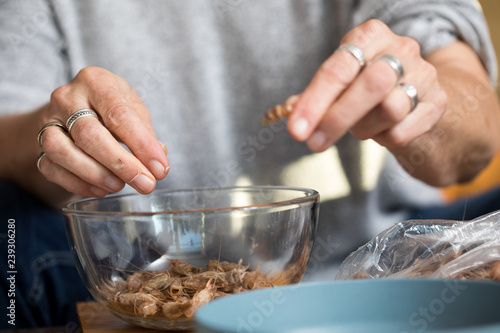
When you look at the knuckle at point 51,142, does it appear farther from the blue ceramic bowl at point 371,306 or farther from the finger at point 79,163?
the blue ceramic bowl at point 371,306

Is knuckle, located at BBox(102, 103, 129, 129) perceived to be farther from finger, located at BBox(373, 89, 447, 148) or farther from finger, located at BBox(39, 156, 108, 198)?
finger, located at BBox(373, 89, 447, 148)

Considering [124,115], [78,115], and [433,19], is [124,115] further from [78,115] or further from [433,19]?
[433,19]

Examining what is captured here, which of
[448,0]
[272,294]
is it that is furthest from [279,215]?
[448,0]

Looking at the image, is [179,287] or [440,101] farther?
[440,101]

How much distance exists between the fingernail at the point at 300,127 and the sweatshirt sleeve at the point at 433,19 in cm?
54

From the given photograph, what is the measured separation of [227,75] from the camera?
1.08 metres

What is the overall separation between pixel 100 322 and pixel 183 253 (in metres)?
0.11

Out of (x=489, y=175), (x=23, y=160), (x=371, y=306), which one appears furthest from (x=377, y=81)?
(x=489, y=175)

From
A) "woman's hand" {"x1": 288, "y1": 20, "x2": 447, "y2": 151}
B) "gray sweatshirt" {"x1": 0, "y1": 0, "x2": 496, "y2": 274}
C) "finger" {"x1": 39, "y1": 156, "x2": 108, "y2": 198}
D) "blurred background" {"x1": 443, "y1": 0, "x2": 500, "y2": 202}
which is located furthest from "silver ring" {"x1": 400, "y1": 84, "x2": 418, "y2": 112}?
"blurred background" {"x1": 443, "y1": 0, "x2": 500, "y2": 202}

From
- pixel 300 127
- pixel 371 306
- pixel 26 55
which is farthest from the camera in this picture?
pixel 26 55

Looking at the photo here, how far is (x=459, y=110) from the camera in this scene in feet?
2.57

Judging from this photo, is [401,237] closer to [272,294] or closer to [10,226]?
[272,294]

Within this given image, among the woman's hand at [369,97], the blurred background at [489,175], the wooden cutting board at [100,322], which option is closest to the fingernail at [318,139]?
the woman's hand at [369,97]

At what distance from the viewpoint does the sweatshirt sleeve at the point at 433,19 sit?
888 millimetres
